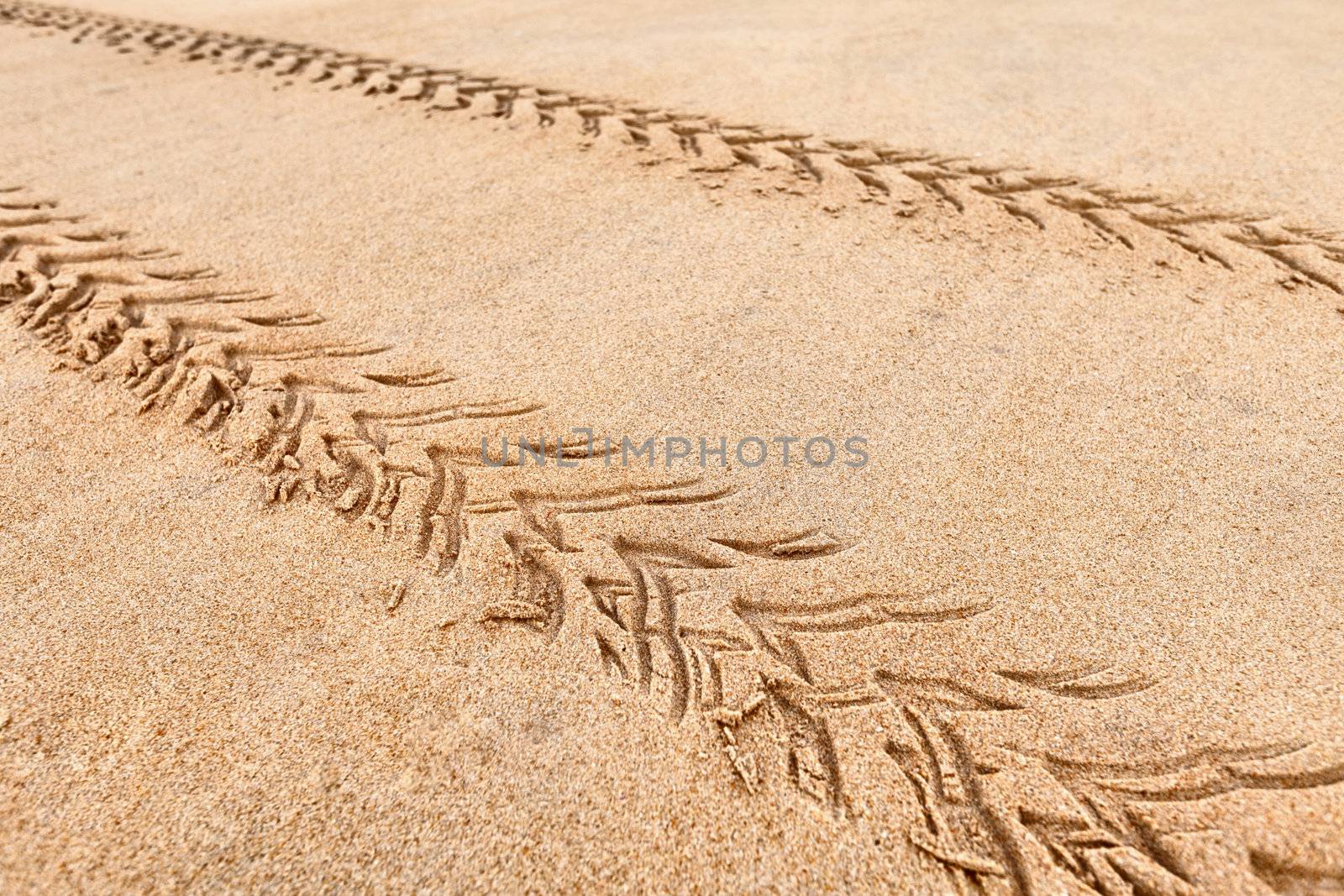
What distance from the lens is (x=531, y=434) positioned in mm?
1917

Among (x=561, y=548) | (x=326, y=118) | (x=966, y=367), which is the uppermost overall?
(x=326, y=118)

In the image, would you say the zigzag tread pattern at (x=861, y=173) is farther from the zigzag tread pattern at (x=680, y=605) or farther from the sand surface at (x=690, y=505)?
the zigzag tread pattern at (x=680, y=605)

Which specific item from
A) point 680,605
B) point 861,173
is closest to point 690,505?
point 680,605

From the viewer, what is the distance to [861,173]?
287 centimetres

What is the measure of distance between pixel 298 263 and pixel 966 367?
2.22 meters

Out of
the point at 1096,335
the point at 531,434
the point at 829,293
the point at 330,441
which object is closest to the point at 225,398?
the point at 330,441

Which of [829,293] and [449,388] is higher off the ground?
[829,293]

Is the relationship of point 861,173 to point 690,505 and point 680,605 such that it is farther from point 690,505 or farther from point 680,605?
point 680,605

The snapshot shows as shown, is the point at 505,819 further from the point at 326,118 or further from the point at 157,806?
the point at 326,118

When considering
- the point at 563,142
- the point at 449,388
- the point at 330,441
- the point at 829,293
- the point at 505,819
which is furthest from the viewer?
the point at 563,142

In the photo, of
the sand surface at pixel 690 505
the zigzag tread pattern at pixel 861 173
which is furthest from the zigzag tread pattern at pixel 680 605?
the zigzag tread pattern at pixel 861 173

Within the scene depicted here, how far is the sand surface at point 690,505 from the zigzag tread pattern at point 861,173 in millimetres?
25

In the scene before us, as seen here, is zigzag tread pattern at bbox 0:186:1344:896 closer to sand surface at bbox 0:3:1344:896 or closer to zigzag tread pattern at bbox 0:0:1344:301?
sand surface at bbox 0:3:1344:896

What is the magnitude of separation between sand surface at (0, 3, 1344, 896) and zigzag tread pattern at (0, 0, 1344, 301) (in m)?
0.02
